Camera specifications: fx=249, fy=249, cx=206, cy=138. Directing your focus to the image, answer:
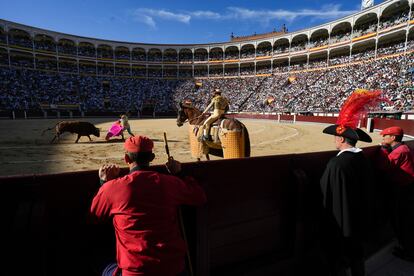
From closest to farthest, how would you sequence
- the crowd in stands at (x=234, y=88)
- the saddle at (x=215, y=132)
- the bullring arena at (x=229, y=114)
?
the bullring arena at (x=229, y=114) → the saddle at (x=215, y=132) → the crowd in stands at (x=234, y=88)

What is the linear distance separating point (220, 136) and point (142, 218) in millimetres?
4252

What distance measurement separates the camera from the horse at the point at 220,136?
5270 mm

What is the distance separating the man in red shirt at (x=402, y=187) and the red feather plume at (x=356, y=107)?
1.93 feet

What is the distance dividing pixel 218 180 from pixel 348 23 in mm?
43311

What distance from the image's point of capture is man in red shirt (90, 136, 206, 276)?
4.40ft

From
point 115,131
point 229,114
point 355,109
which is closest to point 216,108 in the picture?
point 355,109

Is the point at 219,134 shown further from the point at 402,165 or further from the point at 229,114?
the point at 229,114

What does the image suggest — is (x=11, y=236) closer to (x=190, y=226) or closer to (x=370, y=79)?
(x=190, y=226)

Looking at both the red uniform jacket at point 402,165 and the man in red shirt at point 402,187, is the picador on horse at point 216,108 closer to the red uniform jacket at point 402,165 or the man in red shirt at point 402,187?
the man in red shirt at point 402,187

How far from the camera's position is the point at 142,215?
133 centimetres

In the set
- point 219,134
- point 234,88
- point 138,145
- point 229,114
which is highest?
point 234,88

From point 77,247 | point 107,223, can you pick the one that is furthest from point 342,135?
point 77,247

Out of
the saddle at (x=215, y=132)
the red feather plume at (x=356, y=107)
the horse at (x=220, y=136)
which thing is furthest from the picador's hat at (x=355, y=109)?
the saddle at (x=215, y=132)

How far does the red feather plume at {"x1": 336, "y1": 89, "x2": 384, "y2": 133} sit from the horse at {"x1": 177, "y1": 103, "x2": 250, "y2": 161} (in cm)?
280
